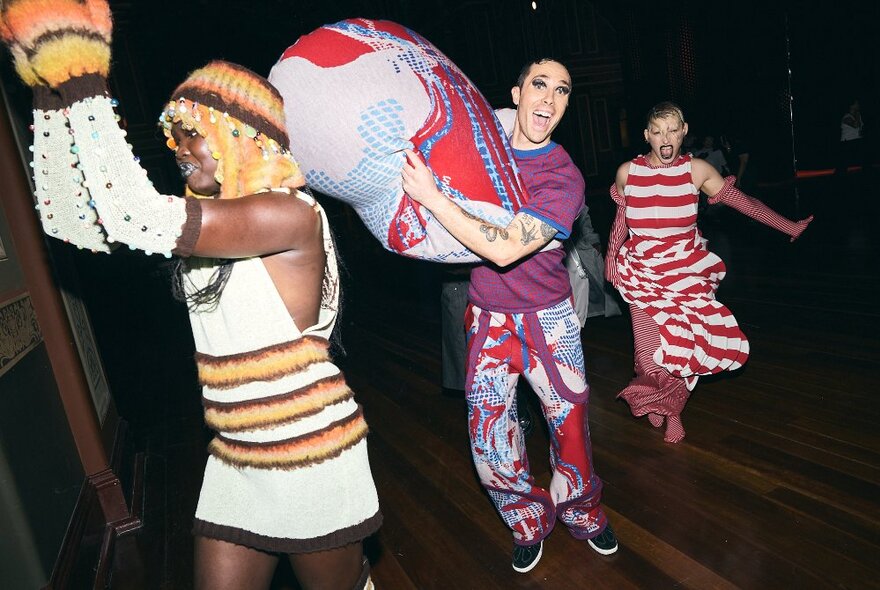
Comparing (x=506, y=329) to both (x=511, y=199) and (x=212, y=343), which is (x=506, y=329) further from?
(x=212, y=343)

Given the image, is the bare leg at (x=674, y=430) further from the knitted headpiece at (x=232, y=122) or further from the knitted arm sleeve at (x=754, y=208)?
the knitted headpiece at (x=232, y=122)

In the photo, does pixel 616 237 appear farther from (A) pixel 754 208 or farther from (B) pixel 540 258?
(B) pixel 540 258

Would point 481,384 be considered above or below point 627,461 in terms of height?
above

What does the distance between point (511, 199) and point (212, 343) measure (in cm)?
82

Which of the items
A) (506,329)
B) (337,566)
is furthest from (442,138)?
(337,566)

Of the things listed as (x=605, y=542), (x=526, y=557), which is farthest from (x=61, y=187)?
(x=605, y=542)

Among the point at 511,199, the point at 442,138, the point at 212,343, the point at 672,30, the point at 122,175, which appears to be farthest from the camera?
the point at 672,30

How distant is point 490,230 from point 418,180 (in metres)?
0.23

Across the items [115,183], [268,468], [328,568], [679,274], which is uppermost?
[115,183]

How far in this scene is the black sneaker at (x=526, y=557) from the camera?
1961 millimetres

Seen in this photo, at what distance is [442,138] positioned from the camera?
1.39 meters

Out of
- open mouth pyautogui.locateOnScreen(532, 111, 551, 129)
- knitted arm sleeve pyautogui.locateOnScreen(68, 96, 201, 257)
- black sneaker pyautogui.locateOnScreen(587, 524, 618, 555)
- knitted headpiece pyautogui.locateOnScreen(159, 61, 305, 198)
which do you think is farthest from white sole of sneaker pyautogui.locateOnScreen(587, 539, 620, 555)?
knitted arm sleeve pyautogui.locateOnScreen(68, 96, 201, 257)

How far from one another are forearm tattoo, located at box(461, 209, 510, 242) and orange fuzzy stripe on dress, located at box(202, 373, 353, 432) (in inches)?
21.4

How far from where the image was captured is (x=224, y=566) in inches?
47.6
